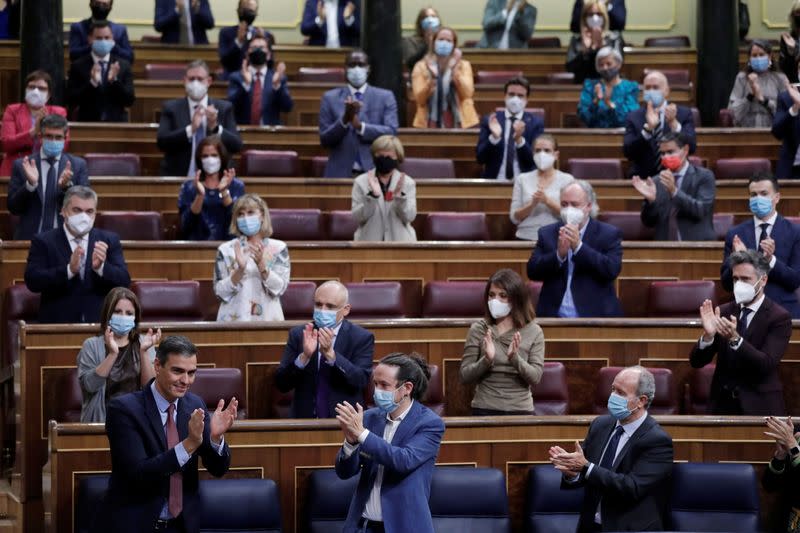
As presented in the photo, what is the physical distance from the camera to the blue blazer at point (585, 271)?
7441 millimetres

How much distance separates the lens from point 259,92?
405 inches

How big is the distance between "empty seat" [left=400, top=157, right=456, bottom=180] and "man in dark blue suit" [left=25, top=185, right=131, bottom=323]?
2832mm

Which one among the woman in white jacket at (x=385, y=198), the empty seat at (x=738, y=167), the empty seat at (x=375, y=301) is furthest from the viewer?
the empty seat at (x=738, y=167)

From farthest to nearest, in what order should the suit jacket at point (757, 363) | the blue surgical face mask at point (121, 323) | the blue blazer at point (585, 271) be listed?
the blue blazer at point (585, 271) → the suit jacket at point (757, 363) → the blue surgical face mask at point (121, 323)

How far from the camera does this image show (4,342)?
7609mm

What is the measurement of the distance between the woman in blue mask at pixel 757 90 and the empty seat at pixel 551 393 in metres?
3.90

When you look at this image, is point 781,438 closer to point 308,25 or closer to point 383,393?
point 383,393

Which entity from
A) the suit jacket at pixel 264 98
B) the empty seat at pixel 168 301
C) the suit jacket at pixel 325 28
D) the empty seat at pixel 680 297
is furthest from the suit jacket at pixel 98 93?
the empty seat at pixel 680 297

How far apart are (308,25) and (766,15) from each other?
4279 millimetres

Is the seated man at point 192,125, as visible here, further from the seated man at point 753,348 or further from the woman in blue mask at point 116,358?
the seated man at point 753,348

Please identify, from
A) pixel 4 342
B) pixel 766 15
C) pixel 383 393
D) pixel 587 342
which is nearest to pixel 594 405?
pixel 587 342

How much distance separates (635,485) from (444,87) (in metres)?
5.10

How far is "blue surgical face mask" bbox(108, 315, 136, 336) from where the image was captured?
6.23m

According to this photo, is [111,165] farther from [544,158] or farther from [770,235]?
[770,235]
